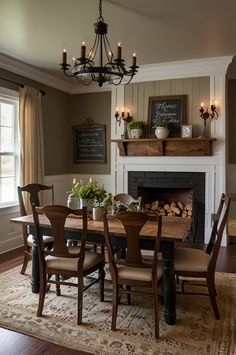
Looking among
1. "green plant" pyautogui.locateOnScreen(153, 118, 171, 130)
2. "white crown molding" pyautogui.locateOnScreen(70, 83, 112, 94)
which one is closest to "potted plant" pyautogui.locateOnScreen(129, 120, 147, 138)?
"green plant" pyautogui.locateOnScreen(153, 118, 171, 130)

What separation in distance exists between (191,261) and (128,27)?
2589 mm

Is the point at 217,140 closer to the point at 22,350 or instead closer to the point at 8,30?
the point at 8,30

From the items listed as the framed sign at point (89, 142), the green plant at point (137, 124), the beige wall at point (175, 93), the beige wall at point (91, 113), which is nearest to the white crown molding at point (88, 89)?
the beige wall at point (91, 113)

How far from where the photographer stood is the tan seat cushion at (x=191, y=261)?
2561mm

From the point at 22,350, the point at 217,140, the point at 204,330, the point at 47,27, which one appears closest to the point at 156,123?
the point at 217,140

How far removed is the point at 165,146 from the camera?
493 centimetres

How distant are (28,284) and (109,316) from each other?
1.10 m

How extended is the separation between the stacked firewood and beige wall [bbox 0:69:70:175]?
186 cm

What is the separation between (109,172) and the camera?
231 inches

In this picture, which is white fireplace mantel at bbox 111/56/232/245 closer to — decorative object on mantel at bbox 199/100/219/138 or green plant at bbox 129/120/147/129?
decorative object on mantel at bbox 199/100/219/138

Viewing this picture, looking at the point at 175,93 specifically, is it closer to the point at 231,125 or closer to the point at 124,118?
the point at 124,118

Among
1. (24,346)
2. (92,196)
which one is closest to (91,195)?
(92,196)

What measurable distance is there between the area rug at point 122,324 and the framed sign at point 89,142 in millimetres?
3200

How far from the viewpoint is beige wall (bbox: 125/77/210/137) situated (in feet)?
15.7
